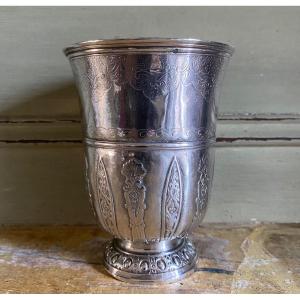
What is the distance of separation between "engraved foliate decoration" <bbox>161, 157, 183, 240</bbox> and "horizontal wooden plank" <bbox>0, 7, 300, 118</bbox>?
310 mm

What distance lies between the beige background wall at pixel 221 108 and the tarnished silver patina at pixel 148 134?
22 cm

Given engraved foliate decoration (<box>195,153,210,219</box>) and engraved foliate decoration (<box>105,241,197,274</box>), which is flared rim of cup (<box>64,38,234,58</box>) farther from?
engraved foliate decoration (<box>105,241,197,274</box>)

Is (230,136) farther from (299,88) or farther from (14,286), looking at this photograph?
(14,286)

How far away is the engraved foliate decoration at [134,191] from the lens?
2.15 ft

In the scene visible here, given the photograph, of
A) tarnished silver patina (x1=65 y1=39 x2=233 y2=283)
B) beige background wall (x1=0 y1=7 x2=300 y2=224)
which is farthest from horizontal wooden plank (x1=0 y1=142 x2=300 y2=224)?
tarnished silver patina (x1=65 y1=39 x2=233 y2=283)

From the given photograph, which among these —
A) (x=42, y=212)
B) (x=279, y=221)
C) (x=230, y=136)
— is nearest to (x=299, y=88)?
(x=230, y=136)

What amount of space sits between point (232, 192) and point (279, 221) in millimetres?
144

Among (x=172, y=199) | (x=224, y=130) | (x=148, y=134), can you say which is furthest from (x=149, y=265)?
(x=224, y=130)

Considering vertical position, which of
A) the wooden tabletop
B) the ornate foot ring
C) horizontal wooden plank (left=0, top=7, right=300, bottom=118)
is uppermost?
horizontal wooden plank (left=0, top=7, right=300, bottom=118)

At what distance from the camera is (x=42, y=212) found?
96 cm

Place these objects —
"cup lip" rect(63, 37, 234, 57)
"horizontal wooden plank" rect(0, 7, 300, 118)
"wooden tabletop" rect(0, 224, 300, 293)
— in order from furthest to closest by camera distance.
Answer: "horizontal wooden plank" rect(0, 7, 300, 118)
"wooden tabletop" rect(0, 224, 300, 293)
"cup lip" rect(63, 37, 234, 57)

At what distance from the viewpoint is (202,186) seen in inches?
28.2

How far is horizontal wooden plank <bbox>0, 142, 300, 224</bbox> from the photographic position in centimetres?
93

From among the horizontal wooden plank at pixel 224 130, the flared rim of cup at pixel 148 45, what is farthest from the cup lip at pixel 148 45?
the horizontal wooden plank at pixel 224 130
